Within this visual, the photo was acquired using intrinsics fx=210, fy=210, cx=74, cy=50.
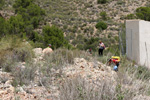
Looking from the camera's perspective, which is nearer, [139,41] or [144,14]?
[139,41]

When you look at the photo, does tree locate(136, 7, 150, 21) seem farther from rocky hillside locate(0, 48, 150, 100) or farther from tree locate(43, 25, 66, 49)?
rocky hillside locate(0, 48, 150, 100)

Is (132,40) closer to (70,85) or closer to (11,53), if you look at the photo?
(11,53)

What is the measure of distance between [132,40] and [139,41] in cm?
100

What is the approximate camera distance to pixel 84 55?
9.34 m

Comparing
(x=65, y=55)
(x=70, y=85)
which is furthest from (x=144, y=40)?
(x=70, y=85)

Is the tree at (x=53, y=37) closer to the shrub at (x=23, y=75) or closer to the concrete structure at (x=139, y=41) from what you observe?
the concrete structure at (x=139, y=41)

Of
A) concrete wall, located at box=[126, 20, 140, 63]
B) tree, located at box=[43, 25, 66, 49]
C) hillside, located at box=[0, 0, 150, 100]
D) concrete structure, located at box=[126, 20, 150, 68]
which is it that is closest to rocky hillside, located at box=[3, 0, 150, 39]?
hillside, located at box=[0, 0, 150, 100]

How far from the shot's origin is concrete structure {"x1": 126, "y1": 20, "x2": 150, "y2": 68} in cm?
1253

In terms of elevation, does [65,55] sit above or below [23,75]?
below

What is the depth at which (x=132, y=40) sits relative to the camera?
13508 millimetres

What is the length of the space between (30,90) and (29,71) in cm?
102

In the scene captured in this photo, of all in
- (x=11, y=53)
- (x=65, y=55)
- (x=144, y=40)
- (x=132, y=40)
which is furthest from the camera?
(x=132, y=40)

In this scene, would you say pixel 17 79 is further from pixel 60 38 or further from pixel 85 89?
pixel 60 38

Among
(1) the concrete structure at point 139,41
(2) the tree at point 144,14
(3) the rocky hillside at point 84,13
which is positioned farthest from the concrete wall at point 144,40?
(2) the tree at point 144,14
